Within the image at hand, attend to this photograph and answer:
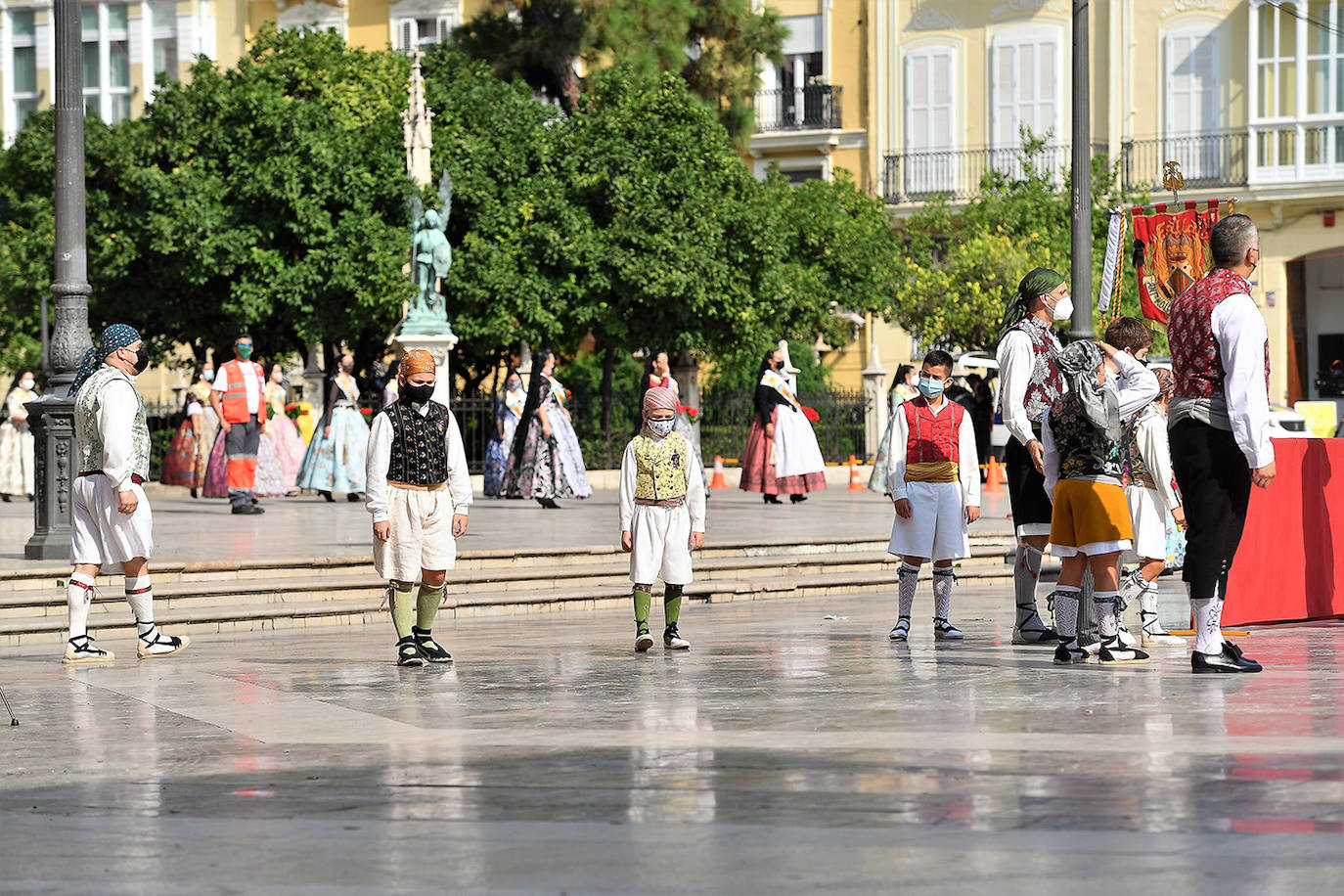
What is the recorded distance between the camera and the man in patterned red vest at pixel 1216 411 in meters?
9.05

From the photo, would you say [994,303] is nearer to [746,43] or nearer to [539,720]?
[746,43]

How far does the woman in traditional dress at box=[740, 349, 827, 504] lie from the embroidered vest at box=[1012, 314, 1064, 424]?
45.7 ft

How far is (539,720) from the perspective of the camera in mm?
8375

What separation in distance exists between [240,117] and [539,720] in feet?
92.9

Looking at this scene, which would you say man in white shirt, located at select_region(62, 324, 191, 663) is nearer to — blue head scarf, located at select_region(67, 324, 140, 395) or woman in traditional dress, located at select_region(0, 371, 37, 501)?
blue head scarf, located at select_region(67, 324, 140, 395)

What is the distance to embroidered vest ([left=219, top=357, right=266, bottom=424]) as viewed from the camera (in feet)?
70.2

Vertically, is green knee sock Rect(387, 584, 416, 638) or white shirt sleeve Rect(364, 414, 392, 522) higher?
white shirt sleeve Rect(364, 414, 392, 522)

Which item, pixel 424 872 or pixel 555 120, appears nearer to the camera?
pixel 424 872

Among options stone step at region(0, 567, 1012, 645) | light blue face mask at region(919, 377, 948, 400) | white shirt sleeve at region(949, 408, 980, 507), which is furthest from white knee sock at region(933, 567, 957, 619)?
stone step at region(0, 567, 1012, 645)

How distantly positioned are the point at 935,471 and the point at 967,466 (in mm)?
292

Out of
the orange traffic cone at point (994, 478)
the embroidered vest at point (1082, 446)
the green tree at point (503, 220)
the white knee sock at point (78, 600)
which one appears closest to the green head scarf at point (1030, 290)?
the embroidered vest at point (1082, 446)

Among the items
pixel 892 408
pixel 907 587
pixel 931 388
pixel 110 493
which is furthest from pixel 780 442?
pixel 110 493

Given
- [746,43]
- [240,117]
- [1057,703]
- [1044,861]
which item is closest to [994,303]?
[746,43]

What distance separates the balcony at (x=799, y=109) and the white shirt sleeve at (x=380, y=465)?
113 ft
